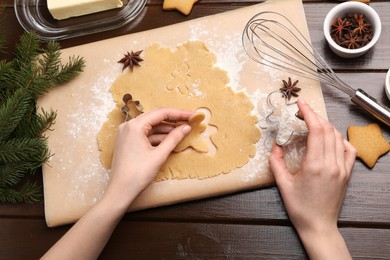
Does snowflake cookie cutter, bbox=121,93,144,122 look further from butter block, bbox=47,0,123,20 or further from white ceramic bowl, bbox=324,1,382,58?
white ceramic bowl, bbox=324,1,382,58

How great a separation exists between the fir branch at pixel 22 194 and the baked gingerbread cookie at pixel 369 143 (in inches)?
24.1

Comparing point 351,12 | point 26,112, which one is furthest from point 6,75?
point 351,12

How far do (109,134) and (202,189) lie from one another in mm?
215

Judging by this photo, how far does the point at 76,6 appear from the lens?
997 mm

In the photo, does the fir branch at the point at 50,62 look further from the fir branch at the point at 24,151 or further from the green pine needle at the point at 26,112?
the fir branch at the point at 24,151

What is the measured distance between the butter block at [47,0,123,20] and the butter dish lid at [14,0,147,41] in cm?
1

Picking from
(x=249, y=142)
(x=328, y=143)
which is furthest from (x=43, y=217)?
(x=328, y=143)

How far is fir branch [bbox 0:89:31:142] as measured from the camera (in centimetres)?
88

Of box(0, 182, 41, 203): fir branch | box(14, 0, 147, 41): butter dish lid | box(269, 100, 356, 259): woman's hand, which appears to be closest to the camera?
box(269, 100, 356, 259): woman's hand

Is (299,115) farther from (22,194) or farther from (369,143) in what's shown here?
(22,194)

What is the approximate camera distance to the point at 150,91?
0.96 m

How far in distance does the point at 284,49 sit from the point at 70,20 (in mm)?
466

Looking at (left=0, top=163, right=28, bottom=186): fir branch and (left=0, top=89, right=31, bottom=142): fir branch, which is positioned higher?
(left=0, top=89, right=31, bottom=142): fir branch

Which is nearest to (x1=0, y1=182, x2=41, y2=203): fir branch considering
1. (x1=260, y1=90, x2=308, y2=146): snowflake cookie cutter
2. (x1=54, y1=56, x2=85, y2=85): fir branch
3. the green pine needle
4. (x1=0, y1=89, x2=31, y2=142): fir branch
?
the green pine needle
